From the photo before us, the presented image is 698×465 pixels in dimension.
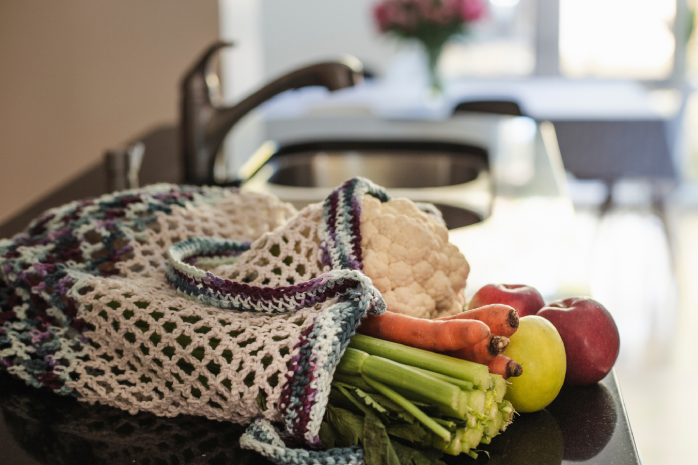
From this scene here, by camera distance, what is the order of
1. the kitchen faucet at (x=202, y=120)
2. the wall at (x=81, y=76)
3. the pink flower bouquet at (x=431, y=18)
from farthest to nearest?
the pink flower bouquet at (x=431, y=18)
the wall at (x=81, y=76)
the kitchen faucet at (x=202, y=120)

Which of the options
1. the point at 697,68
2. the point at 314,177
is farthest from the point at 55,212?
the point at 697,68

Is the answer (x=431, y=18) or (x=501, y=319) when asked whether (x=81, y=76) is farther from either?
(x=501, y=319)

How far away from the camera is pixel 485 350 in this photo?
53cm

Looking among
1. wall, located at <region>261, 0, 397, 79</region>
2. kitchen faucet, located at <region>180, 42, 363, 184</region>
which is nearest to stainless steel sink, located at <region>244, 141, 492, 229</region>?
kitchen faucet, located at <region>180, 42, 363, 184</region>

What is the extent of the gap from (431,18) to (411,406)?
288 centimetres

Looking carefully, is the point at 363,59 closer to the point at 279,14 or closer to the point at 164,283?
the point at 279,14

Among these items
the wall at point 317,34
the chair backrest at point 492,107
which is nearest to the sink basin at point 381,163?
the chair backrest at point 492,107

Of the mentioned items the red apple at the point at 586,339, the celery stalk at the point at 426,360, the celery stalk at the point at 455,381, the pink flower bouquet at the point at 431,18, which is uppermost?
the pink flower bouquet at the point at 431,18

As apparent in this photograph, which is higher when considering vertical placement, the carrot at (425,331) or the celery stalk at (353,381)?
the carrot at (425,331)

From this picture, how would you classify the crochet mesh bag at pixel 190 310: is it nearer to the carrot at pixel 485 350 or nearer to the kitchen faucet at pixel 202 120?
the carrot at pixel 485 350

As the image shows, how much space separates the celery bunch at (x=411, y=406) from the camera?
0.48 m

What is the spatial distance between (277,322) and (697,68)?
5108mm

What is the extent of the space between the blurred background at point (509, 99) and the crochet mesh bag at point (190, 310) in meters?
0.33

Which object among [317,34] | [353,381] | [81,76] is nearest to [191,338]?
[353,381]
